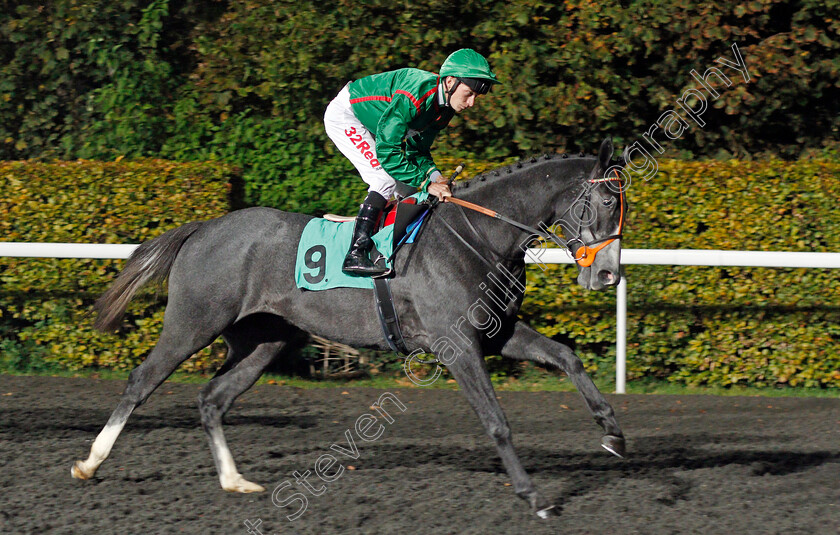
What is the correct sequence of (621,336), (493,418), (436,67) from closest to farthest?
(493,418), (621,336), (436,67)

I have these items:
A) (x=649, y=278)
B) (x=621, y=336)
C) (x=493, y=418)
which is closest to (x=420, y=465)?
(x=493, y=418)

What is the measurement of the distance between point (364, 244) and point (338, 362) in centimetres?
295

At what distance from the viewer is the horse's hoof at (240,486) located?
14.0 ft

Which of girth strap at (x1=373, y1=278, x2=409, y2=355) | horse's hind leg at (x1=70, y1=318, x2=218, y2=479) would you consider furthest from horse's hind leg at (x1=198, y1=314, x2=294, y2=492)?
girth strap at (x1=373, y1=278, x2=409, y2=355)

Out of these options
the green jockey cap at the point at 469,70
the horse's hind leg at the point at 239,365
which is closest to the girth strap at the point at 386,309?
the horse's hind leg at the point at 239,365

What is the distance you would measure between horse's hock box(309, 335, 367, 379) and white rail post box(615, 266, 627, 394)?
76.1 inches

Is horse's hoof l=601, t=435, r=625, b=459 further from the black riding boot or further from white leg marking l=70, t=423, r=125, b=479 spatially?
white leg marking l=70, t=423, r=125, b=479

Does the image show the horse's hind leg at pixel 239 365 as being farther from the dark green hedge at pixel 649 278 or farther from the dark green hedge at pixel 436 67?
the dark green hedge at pixel 436 67

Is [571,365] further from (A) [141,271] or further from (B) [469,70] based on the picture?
(A) [141,271]

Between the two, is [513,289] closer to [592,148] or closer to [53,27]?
[592,148]

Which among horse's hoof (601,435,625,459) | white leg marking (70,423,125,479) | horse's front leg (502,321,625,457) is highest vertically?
horse's front leg (502,321,625,457)

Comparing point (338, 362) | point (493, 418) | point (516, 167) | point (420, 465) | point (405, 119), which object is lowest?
point (338, 362)

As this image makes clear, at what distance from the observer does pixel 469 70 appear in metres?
4.09

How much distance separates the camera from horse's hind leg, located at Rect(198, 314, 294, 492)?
14.8 feet
